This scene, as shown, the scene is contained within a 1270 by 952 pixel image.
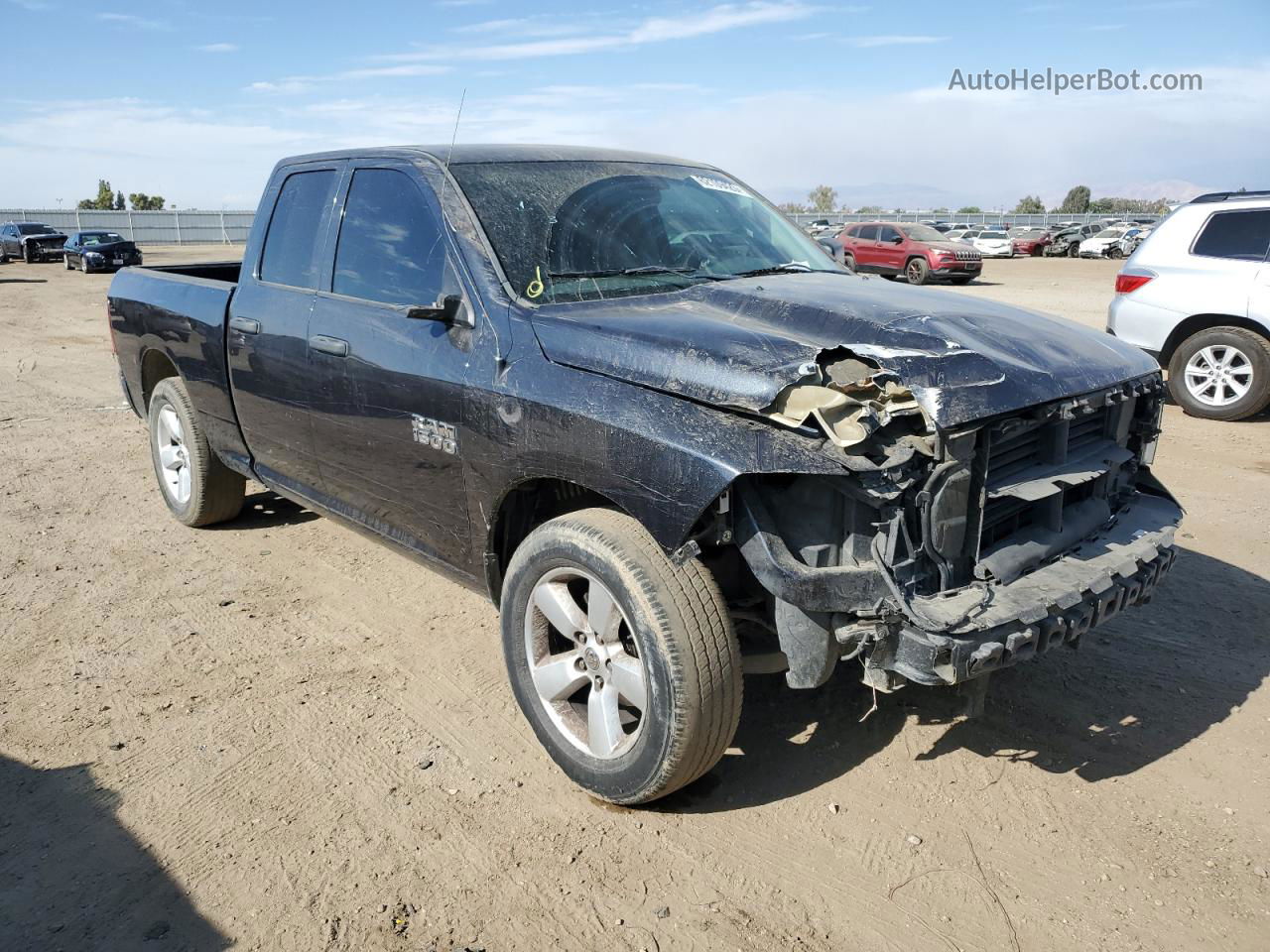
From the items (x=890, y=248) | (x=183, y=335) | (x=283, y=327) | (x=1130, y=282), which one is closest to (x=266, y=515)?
(x=183, y=335)

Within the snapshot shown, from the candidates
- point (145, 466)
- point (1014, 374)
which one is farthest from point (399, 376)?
point (145, 466)

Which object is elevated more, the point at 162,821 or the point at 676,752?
the point at 676,752

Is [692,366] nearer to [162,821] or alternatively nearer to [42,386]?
[162,821]

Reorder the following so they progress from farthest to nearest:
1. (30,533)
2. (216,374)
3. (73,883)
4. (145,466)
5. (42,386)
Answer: (42,386) < (145,466) < (30,533) < (216,374) < (73,883)

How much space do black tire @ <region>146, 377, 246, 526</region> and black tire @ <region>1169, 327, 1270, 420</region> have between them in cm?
770

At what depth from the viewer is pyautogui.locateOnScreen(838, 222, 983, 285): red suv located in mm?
25859

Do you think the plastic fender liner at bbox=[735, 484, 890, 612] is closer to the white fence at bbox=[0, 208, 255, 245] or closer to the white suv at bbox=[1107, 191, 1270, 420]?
the white suv at bbox=[1107, 191, 1270, 420]

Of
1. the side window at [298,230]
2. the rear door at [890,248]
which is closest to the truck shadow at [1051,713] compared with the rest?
the side window at [298,230]

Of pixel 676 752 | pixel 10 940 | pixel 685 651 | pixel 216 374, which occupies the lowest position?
pixel 10 940

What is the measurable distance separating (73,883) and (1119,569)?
125 inches

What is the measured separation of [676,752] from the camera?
2844 millimetres

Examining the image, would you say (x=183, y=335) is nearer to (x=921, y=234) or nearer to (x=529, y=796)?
(x=529, y=796)

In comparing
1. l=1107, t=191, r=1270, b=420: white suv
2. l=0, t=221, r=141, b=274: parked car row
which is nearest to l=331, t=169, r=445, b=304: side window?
l=1107, t=191, r=1270, b=420: white suv

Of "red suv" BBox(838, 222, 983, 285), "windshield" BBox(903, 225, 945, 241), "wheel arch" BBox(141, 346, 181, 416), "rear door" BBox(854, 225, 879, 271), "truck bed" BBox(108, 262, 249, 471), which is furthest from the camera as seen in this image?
"rear door" BBox(854, 225, 879, 271)
